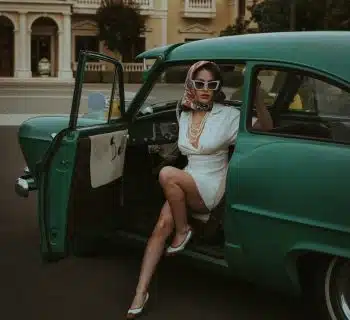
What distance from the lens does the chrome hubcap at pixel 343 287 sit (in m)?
3.75

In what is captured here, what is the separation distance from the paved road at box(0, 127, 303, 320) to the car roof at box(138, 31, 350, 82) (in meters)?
1.53

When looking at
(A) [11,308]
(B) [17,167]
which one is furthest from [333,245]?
(B) [17,167]

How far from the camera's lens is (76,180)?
450 centimetres

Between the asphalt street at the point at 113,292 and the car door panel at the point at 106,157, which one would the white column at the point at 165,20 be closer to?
the asphalt street at the point at 113,292

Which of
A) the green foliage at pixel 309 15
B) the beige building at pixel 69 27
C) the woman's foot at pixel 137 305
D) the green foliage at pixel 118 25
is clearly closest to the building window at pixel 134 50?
the beige building at pixel 69 27

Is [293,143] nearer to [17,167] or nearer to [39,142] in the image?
[39,142]

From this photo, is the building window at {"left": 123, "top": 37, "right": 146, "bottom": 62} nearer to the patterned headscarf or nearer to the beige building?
the beige building

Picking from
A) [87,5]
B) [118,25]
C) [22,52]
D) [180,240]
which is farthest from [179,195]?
[87,5]

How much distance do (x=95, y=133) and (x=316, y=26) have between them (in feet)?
71.8

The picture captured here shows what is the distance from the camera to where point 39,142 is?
6020mm

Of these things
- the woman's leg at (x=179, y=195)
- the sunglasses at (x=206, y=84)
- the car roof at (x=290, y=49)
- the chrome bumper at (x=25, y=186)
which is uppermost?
the car roof at (x=290, y=49)

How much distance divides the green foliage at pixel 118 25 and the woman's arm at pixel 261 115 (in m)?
39.7

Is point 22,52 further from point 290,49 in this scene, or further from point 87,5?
point 290,49

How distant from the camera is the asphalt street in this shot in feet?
14.5
